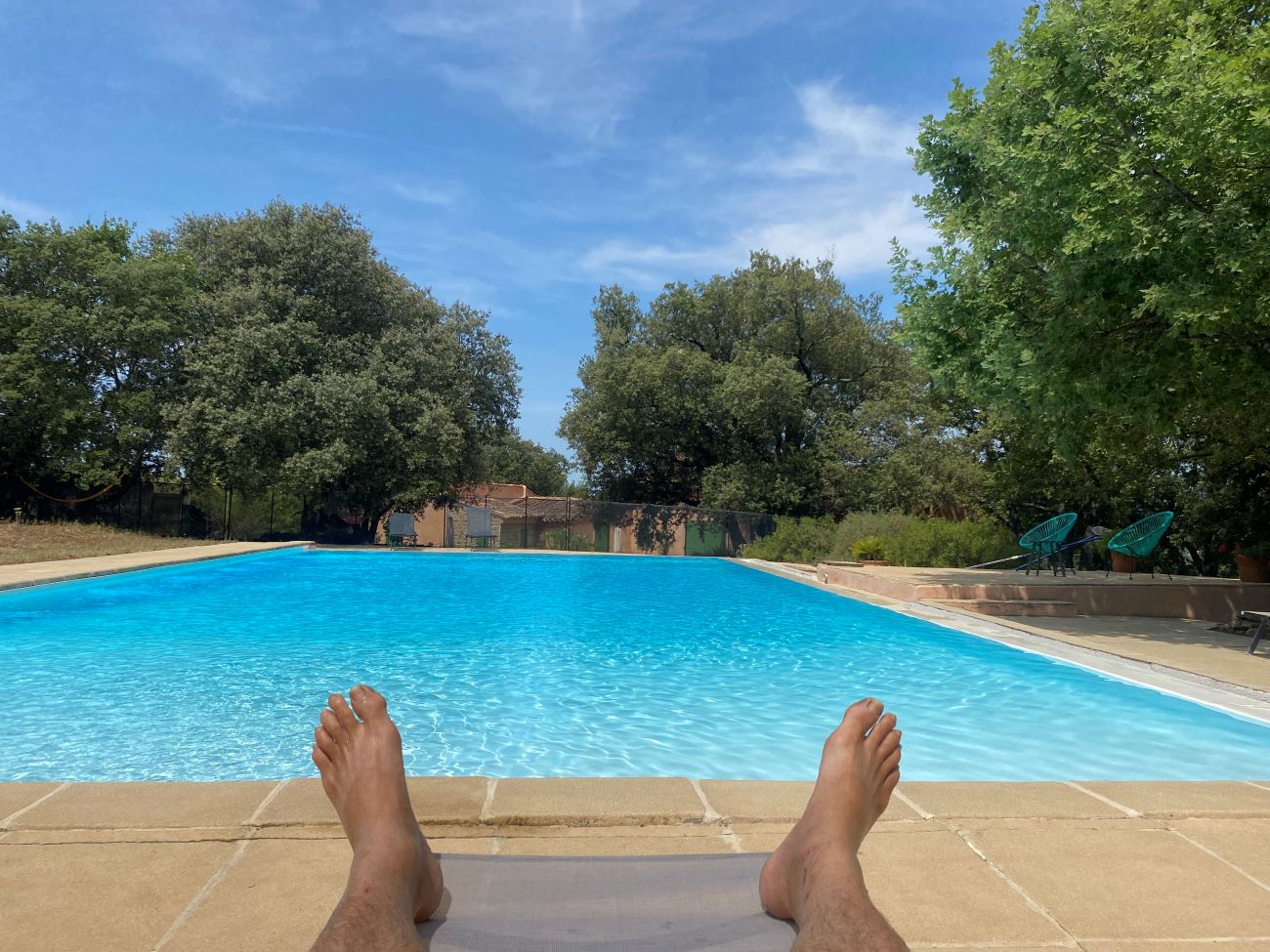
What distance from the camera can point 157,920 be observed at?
179 centimetres

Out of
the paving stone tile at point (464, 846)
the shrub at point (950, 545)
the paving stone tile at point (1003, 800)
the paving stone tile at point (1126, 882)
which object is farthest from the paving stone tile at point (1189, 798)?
the shrub at point (950, 545)

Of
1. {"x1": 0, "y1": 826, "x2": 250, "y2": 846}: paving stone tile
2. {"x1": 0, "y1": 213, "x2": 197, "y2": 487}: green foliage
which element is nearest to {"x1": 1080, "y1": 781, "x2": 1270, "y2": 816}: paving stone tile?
{"x1": 0, "y1": 826, "x2": 250, "y2": 846}: paving stone tile

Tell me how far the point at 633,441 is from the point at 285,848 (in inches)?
937

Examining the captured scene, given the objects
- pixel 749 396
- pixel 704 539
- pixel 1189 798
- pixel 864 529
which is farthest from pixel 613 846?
pixel 704 539

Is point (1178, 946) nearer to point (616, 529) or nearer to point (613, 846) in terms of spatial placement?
point (613, 846)

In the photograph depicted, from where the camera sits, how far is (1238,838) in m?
2.44

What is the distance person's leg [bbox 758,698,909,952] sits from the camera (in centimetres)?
138

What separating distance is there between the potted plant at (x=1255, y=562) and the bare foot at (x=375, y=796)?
12525mm

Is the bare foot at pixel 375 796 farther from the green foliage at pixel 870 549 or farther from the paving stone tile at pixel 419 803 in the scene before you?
the green foliage at pixel 870 549

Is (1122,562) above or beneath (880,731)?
beneath

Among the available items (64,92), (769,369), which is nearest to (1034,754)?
(64,92)

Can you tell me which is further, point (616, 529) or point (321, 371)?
point (616, 529)

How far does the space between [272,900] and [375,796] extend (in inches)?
16.4

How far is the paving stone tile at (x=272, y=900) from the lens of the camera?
172 cm
